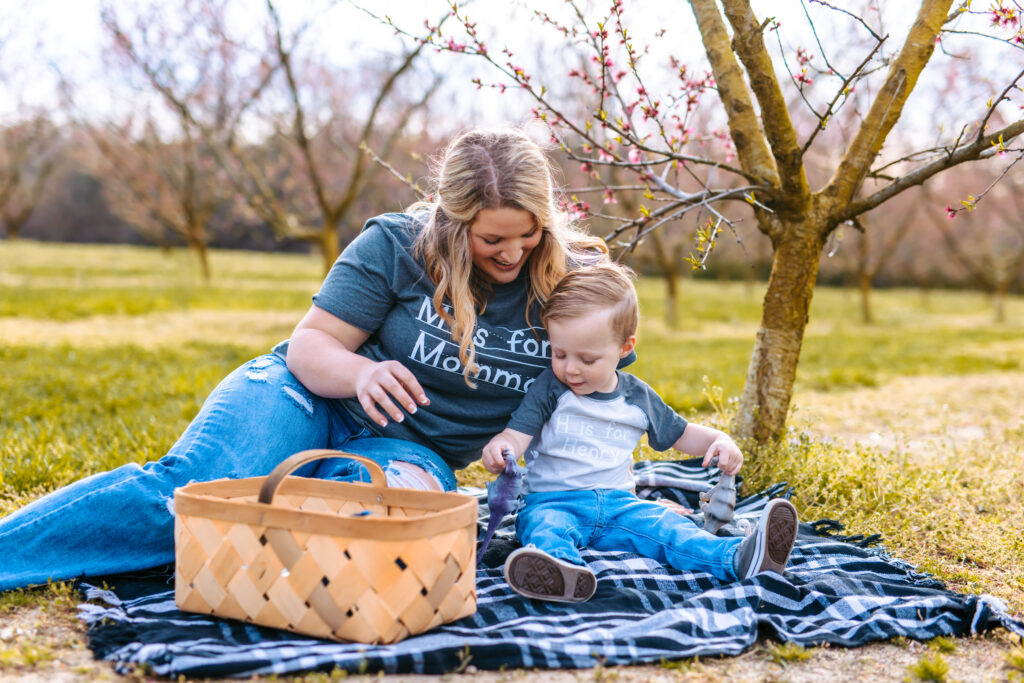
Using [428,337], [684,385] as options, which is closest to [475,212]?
[428,337]

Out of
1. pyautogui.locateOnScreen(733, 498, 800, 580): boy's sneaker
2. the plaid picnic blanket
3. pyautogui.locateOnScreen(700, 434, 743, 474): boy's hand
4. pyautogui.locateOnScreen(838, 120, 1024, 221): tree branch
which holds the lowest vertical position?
the plaid picnic blanket

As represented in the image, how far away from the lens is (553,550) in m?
2.27

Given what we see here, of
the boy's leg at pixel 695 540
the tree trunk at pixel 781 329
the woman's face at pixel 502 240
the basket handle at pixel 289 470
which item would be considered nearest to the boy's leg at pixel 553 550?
the boy's leg at pixel 695 540

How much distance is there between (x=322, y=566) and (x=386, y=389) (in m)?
Result: 0.62

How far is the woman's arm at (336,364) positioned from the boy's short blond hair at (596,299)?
1.66 feet

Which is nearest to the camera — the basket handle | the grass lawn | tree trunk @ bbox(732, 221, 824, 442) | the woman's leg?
the basket handle

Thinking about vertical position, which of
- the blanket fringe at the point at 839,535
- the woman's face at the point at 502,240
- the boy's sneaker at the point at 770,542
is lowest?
the blanket fringe at the point at 839,535

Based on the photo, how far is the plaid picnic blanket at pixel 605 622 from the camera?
1.78 metres

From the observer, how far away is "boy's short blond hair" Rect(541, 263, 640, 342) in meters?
2.52

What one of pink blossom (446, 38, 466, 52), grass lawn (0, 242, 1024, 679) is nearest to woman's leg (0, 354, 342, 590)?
grass lawn (0, 242, 1024, 679)

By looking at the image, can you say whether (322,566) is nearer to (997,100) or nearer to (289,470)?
(289,470)

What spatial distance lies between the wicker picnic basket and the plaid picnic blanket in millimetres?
48

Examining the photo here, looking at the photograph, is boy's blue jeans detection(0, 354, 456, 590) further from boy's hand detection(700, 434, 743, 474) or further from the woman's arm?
boy's hand detection(700, 434, 743, 474)

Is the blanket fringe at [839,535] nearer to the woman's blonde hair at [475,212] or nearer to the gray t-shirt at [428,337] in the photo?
the gray t-shirt at [428,337]
